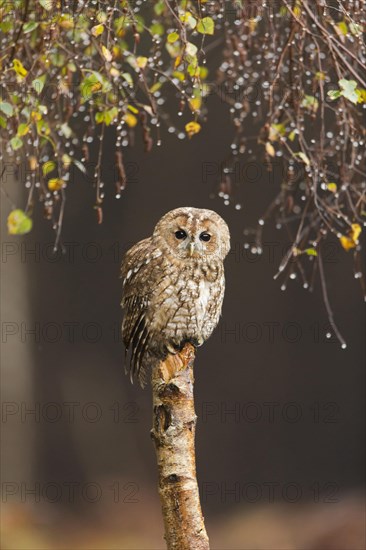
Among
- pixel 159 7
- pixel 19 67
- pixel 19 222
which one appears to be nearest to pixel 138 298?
pixel 19 222

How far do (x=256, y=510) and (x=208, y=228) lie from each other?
9.02ft

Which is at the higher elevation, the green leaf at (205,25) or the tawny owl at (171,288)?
the green leaf at (205,25)

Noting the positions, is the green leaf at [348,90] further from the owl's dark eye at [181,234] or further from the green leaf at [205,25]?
the owl's dark eye at [181,234]

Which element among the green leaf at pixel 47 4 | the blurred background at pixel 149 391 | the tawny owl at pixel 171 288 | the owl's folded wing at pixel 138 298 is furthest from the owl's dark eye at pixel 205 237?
the blurred background at pixel 149 391

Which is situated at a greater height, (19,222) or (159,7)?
(159,7)

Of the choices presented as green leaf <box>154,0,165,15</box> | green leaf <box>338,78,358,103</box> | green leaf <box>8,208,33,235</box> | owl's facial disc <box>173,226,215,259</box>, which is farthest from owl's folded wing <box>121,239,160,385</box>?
green leaf <box>154,0,165,15</box>

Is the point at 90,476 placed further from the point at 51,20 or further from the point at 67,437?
the point at 51,20

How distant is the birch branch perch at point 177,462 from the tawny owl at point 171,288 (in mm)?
465

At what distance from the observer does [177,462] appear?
8.18ft

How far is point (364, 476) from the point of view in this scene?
16.9 feet

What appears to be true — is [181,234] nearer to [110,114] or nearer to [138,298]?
[138,298]

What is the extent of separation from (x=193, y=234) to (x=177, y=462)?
2.42 feet

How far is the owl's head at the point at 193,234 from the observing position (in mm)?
2818

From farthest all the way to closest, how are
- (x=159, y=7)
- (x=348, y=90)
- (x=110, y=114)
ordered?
(x=159, y=7) < (x=110, y=114) < (x=348, y=90)
